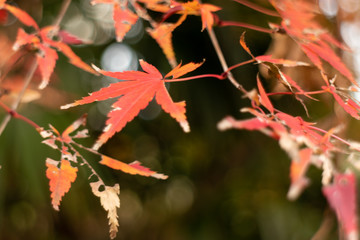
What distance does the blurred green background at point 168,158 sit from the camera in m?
1.01

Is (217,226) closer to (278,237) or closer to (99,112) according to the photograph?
(278,237)

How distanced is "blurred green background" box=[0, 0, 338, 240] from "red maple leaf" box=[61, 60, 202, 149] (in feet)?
1.99

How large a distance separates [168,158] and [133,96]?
1173mm

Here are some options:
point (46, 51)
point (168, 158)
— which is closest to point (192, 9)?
point (46, 51)

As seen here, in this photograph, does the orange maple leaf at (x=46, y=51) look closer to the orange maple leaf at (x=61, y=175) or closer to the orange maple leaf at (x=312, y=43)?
the orange maple leaf at (x=61, y=175)

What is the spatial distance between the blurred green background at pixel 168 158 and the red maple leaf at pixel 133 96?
23.9 inches

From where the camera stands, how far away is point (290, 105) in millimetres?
1192

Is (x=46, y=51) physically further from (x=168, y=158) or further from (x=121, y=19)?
(x=168, y=158)

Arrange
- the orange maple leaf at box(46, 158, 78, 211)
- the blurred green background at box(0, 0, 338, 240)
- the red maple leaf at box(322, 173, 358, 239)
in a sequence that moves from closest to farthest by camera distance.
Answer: the red maple leaf at box(322, 173, 358, 239) → the orange maple leaf at box(46, 158, 78, 211) → the blurred green background at box(0, 0, 338, 240)

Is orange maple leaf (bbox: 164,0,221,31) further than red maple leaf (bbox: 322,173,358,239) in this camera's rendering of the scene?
Yes

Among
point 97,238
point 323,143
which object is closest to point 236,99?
point 323,143

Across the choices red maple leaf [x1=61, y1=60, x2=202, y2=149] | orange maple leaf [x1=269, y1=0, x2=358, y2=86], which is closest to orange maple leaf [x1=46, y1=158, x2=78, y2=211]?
red maple leaf [x1=61, y1=60, x2=202, y2=149]

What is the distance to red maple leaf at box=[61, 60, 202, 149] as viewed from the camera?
0.35 metres

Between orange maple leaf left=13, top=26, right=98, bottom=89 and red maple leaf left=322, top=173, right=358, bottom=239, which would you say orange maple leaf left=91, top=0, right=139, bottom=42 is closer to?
orange maple leaf left=13, top=26, right=98, bottom=89
